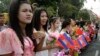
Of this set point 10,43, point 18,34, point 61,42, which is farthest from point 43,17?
point 10,43

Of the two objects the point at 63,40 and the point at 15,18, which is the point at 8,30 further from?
the point at 63,40

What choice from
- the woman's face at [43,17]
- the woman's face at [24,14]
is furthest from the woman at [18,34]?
the woman's face at [43,17]

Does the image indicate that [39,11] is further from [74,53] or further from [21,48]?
[74,53]

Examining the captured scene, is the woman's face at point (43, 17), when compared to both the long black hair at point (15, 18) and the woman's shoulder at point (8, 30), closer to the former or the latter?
the long black hair at point (15, 18)

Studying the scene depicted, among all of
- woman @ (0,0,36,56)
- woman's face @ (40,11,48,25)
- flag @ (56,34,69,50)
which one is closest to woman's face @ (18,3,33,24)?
woman @ (0,0,36,56)

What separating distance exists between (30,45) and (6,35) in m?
0.35

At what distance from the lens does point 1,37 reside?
2855 mm

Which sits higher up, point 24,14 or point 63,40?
point 24,14

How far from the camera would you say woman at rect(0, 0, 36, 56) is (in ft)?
9.40

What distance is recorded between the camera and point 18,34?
9.71 feet

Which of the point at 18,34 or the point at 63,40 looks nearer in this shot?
the point at 18,34

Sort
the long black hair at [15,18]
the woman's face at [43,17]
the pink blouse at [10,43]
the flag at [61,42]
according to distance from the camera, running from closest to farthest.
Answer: the pink blouse at [10,43] < the long black hair at [15,18] < the woman's face at [43,17] < the flag at [61,42]

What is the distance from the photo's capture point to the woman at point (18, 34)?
2865 millimetres

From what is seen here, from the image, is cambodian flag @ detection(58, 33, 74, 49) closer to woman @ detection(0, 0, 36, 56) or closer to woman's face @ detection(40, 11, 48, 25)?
woman's face @ detection(40, 11, 48, 25)
